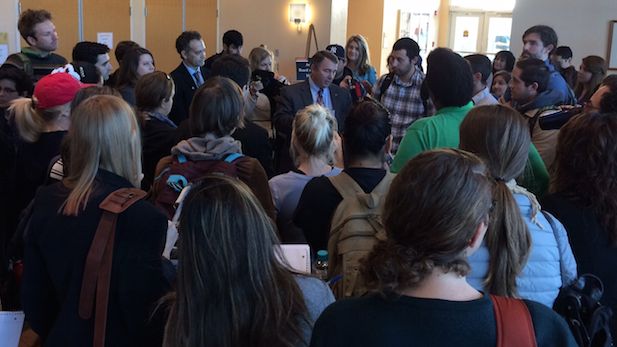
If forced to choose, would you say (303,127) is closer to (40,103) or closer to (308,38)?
(40,103)

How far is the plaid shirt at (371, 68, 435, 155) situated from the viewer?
4129 millimetres

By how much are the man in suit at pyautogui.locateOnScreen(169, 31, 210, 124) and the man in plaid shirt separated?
166cm

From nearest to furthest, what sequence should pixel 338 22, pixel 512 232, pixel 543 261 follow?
1. pixel 512 232
2. pixel 543 261
3. pixel 338 22

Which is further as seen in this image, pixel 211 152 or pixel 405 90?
pixel 405 90

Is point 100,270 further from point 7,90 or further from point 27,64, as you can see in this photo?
point 27,64

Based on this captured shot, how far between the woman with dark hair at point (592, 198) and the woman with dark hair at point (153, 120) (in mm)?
2025

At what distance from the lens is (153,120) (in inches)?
123

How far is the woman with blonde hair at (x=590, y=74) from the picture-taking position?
5.51m

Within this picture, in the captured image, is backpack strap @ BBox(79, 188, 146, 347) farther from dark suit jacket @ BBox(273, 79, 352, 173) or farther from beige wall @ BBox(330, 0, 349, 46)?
beige wall @ BBox(330, 0, 349, 46)

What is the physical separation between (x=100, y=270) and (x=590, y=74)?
5511 mm

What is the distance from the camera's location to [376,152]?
6.83 ft

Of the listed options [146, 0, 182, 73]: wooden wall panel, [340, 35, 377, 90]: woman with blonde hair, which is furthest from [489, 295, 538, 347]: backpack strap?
[146, 0, 182, 73]: wooden wall panel

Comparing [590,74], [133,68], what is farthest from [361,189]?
[590,74]

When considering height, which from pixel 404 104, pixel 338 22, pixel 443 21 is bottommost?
pixel 404 104
